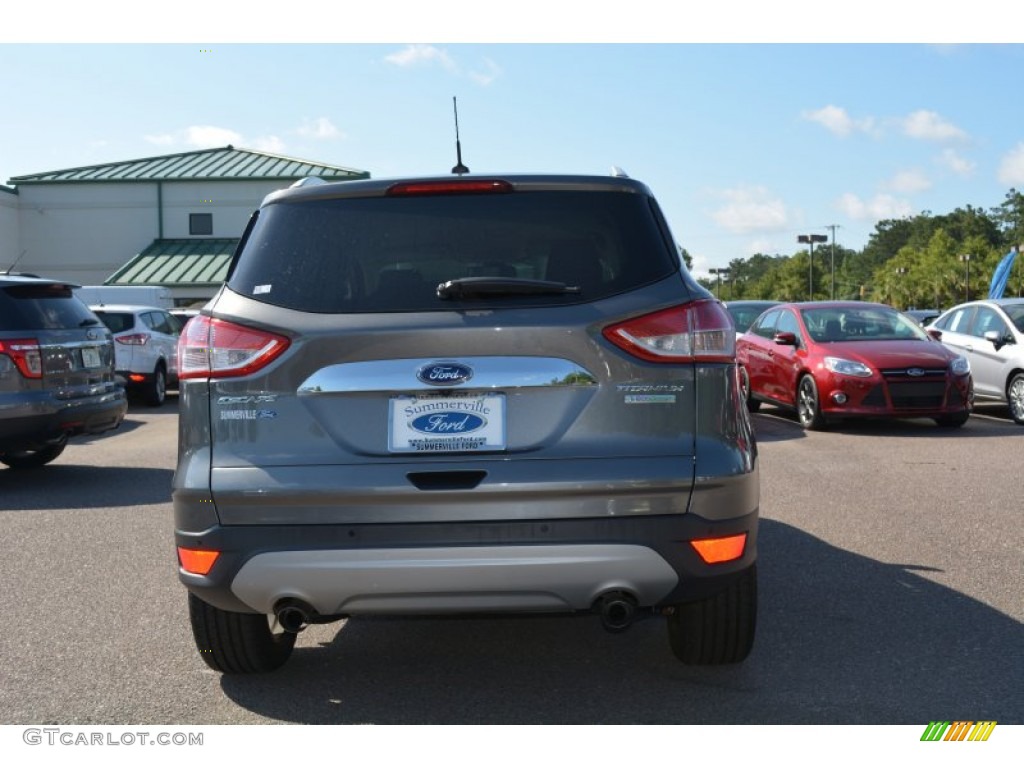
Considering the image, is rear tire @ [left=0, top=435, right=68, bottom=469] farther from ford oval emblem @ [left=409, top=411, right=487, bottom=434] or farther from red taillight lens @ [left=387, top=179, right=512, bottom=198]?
ford oval emblem @ [left=409, top=411, right=487, bottom=434]

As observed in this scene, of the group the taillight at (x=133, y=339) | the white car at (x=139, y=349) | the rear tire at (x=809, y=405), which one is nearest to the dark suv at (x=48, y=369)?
the rear tire at (x=809, y=405)

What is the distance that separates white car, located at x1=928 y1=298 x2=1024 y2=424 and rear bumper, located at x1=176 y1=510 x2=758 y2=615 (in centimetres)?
1221

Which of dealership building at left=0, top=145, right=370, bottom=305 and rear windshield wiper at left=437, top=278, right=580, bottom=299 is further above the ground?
dealership building at left=0, top=145, right=370, bottom=305

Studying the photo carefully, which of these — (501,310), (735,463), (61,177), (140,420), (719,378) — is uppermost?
(61,177)

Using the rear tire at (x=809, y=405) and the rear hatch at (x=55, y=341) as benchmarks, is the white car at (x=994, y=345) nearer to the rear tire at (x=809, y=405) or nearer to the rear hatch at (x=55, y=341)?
the rear tire at (x=809, y=405)

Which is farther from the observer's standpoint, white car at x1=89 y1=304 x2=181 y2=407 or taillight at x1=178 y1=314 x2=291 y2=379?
white car at x1=89 y1=304 x2=181 y2=407

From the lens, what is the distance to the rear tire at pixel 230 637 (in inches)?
173

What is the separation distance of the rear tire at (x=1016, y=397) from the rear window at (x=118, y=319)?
13576 mm

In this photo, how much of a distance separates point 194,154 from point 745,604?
53.4m

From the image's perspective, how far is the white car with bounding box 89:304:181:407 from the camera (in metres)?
19.8

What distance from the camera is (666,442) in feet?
12.5

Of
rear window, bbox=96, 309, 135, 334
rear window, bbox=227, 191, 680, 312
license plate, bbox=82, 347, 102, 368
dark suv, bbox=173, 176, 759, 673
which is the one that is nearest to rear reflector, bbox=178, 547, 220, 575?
dark suv, bbox=173, 176, 759, 673
